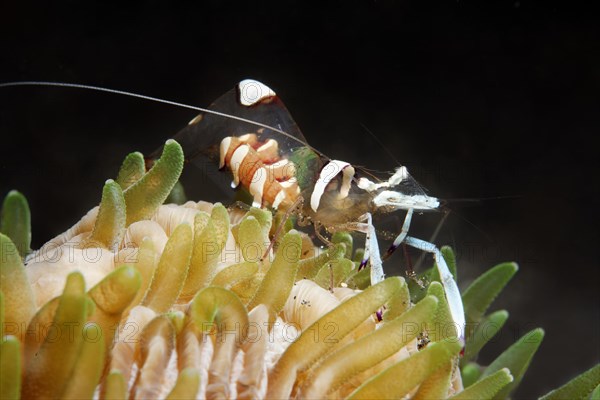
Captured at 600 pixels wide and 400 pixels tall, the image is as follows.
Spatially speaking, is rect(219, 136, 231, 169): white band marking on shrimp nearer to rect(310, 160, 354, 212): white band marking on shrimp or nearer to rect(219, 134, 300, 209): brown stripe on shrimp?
rect(219, 134, 300, 209): brown stripe on shrimp

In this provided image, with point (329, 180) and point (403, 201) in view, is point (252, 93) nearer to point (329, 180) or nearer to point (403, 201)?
point (329, 180)

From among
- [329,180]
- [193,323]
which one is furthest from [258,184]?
[193,323]

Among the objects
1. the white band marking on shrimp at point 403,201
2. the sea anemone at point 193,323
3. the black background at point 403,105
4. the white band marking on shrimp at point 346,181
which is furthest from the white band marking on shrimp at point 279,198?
the black background at point 403,105

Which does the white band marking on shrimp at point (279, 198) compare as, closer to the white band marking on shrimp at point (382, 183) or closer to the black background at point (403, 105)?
the white band marking on shrimp at point (382, 183)

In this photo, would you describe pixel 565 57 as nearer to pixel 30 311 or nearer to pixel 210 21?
pixel 210 21

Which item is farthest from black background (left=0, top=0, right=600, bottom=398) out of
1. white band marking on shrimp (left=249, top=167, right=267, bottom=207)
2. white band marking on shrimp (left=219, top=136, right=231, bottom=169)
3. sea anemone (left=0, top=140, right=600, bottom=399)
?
sea anemone (left=0, top=140, right=600, bottom=399)

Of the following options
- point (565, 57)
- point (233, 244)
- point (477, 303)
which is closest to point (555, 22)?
point (565, 57)
